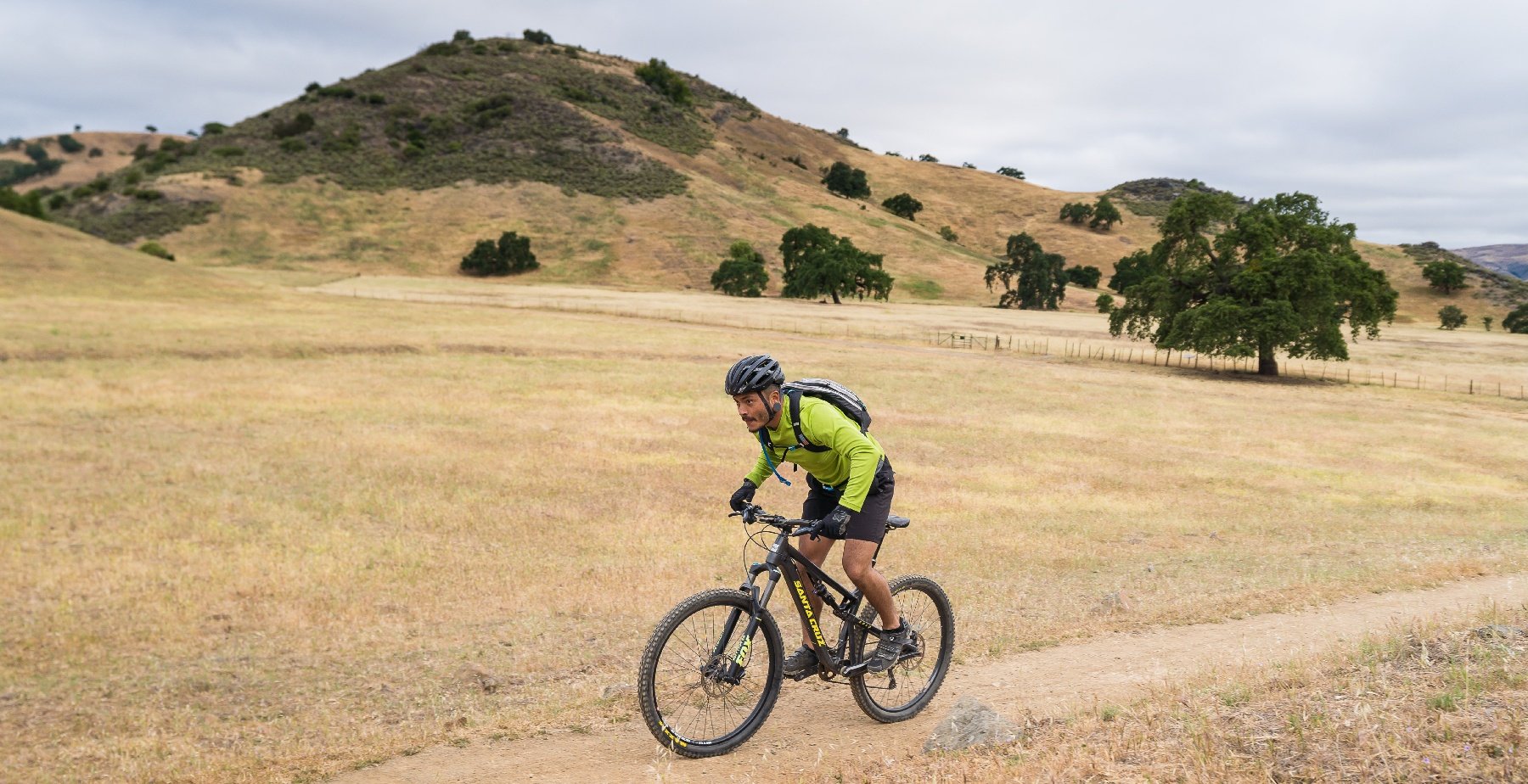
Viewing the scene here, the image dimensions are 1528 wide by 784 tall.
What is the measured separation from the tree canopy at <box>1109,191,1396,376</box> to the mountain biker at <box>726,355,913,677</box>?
1999 inches

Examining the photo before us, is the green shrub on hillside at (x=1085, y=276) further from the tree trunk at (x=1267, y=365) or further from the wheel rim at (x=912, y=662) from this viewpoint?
the wheel rim at (x=912, y=662)

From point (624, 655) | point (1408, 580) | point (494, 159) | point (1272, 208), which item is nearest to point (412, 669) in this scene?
point (624, 655)

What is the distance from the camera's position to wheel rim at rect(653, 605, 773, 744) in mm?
7262

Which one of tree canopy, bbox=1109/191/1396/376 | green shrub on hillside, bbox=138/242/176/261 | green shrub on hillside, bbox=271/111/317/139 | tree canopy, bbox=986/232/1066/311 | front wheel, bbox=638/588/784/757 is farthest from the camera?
green shrub on hillside, bbox=271/111/317/139

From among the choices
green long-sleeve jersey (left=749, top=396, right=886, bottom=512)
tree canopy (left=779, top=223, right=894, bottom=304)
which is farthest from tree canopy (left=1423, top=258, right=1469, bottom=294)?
green long-sleeve jersey (left=749, top=396, right=886, bottom=512)

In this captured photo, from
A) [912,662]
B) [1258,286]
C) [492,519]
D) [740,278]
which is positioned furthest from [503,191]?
[912,662]

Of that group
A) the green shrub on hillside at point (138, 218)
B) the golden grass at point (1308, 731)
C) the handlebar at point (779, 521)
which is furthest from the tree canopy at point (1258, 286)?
the green shrub on hillside at point (138, 218)

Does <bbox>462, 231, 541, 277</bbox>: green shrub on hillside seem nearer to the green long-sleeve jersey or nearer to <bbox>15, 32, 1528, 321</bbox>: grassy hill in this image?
<bbox>15, 32, 1528, 321</bbox>: grassy hill

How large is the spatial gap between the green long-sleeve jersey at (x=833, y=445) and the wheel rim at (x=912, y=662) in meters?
1.56

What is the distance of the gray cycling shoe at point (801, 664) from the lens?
25.9 ft

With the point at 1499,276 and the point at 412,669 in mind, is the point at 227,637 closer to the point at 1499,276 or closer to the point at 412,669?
the point at 412,669

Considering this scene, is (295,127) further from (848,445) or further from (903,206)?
(848,445)

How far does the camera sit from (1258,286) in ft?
174

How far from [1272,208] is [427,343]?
49712 millimetres
